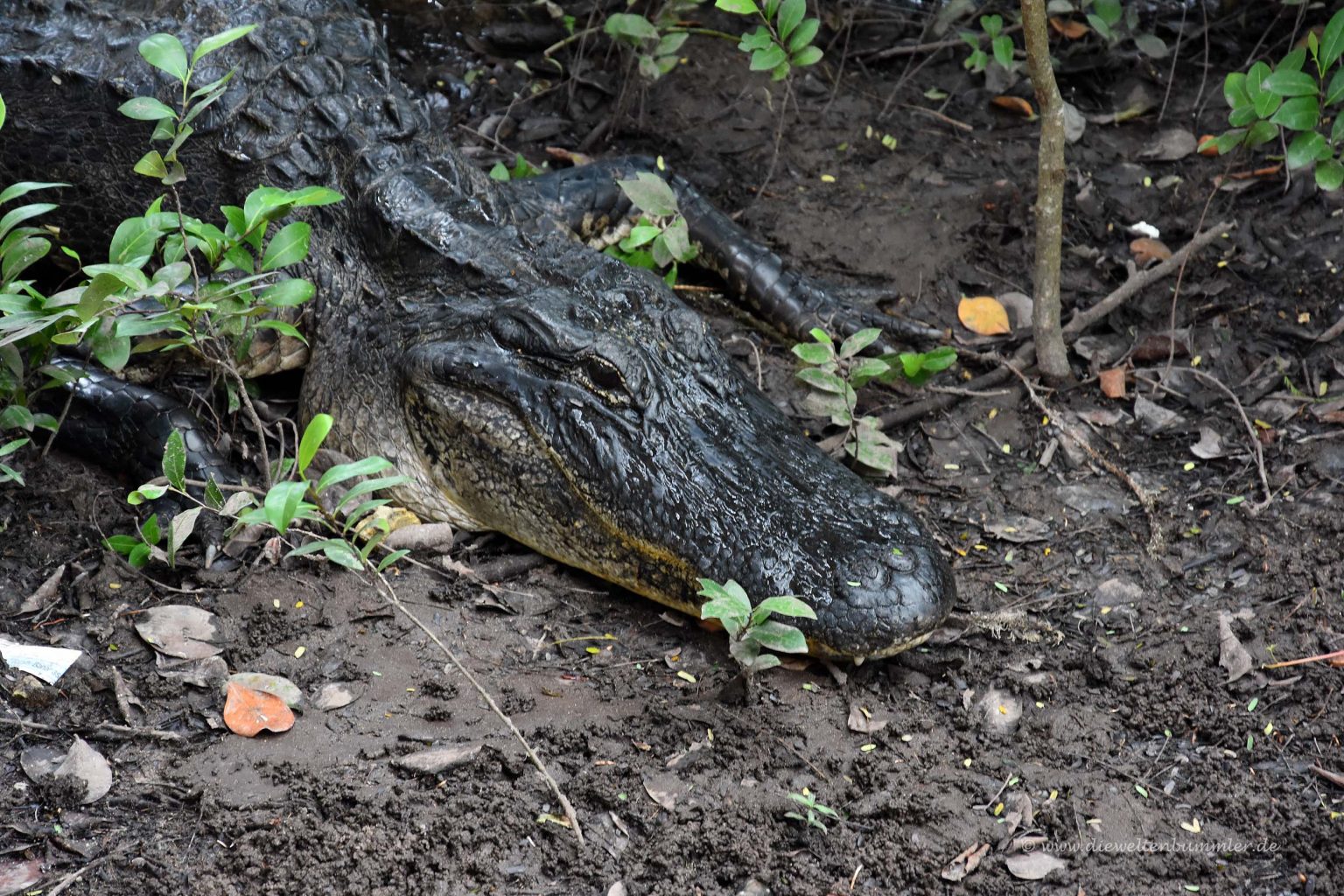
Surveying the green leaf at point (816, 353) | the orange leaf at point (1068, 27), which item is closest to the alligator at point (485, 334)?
the green leaf at point (816, 353)

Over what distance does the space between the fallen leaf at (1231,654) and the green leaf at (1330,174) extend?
1494mm

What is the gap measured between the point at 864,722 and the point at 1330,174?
7.56 feet

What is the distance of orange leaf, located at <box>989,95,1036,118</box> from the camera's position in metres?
5.14

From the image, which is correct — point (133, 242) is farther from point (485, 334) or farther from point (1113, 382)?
point (1113, 382)

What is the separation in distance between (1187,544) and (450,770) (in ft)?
7.07

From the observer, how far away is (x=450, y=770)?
2.48 meters

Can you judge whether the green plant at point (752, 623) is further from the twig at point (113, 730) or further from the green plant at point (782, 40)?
the green plant at point (782, 40)

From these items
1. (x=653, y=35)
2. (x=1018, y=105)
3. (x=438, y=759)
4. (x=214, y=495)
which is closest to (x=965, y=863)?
(x=438, y=759)

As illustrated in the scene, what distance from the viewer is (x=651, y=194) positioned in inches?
165

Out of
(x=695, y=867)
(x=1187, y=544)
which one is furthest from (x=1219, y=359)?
(x=695, y=867)

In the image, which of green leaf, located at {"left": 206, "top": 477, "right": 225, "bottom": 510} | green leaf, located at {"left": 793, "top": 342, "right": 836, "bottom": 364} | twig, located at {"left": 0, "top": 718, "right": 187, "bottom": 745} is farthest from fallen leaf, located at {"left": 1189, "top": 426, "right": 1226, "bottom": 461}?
twig, located at {"left": 0, "top": 718, "right": 187, "bottom": 745}

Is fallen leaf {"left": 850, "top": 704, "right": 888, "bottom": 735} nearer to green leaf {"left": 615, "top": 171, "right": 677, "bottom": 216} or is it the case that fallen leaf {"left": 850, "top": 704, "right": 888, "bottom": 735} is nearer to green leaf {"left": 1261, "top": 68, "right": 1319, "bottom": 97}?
green leaf {"left": 615, "top": 171, "right": 677, "bottom": 216}

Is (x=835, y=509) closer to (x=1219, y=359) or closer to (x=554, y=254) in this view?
(x=554, y=254)

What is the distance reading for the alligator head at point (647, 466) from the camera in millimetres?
2781
